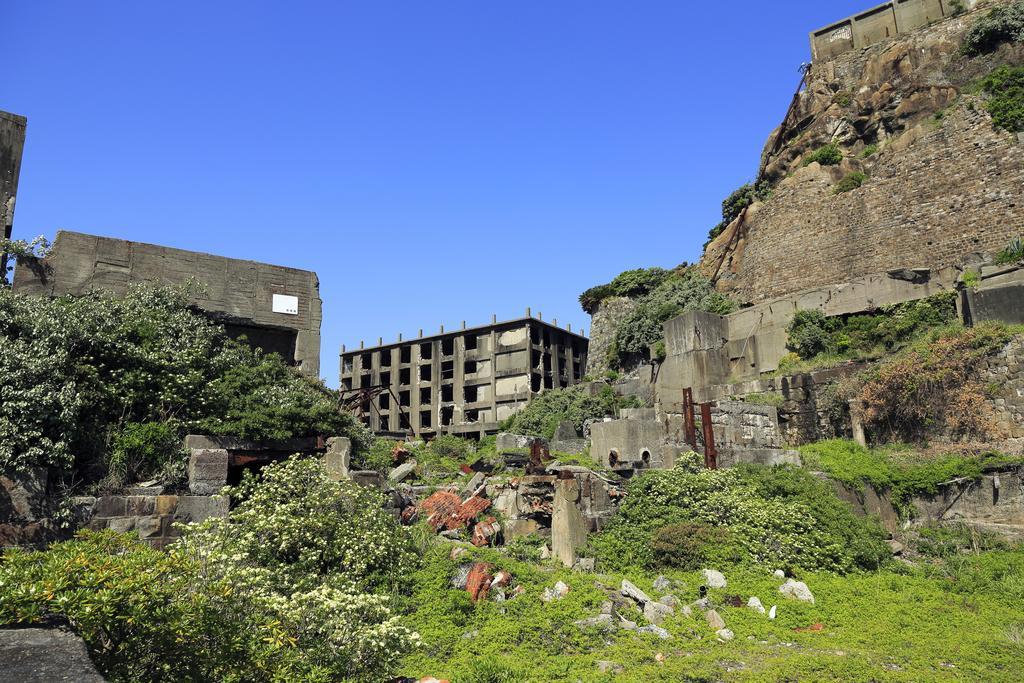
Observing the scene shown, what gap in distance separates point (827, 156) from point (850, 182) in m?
1.75

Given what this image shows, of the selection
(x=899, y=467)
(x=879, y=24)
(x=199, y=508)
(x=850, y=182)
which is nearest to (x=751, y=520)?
(x=899, y=467)

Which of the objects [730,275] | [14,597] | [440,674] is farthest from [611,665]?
[730,275]

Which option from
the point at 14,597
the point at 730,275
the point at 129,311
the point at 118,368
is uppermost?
the point at 730,275

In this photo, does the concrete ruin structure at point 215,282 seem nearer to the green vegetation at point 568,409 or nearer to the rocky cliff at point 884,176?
the green vegetation at point 568,409

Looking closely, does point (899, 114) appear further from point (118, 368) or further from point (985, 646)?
point (118, 368)

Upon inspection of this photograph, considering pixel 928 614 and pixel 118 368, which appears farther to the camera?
pixel 118 368

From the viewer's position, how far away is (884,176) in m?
23.2

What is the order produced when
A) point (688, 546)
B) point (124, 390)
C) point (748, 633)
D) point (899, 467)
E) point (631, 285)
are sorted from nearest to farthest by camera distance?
point (748, 633)
point (124, 390)
point (688, 546)
point (899, 467)
point (631, 285)

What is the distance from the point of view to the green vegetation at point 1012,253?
17.2 m

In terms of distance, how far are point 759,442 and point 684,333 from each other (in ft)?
19.6

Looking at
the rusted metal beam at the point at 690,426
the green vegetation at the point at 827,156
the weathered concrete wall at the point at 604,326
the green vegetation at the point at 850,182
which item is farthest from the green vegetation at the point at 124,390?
the green vegetation at the point at 827,156

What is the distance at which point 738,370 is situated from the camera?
70.3ft

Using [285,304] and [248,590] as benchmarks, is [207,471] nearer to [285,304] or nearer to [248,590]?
[248,590]

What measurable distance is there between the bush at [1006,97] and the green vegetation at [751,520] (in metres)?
15.3
